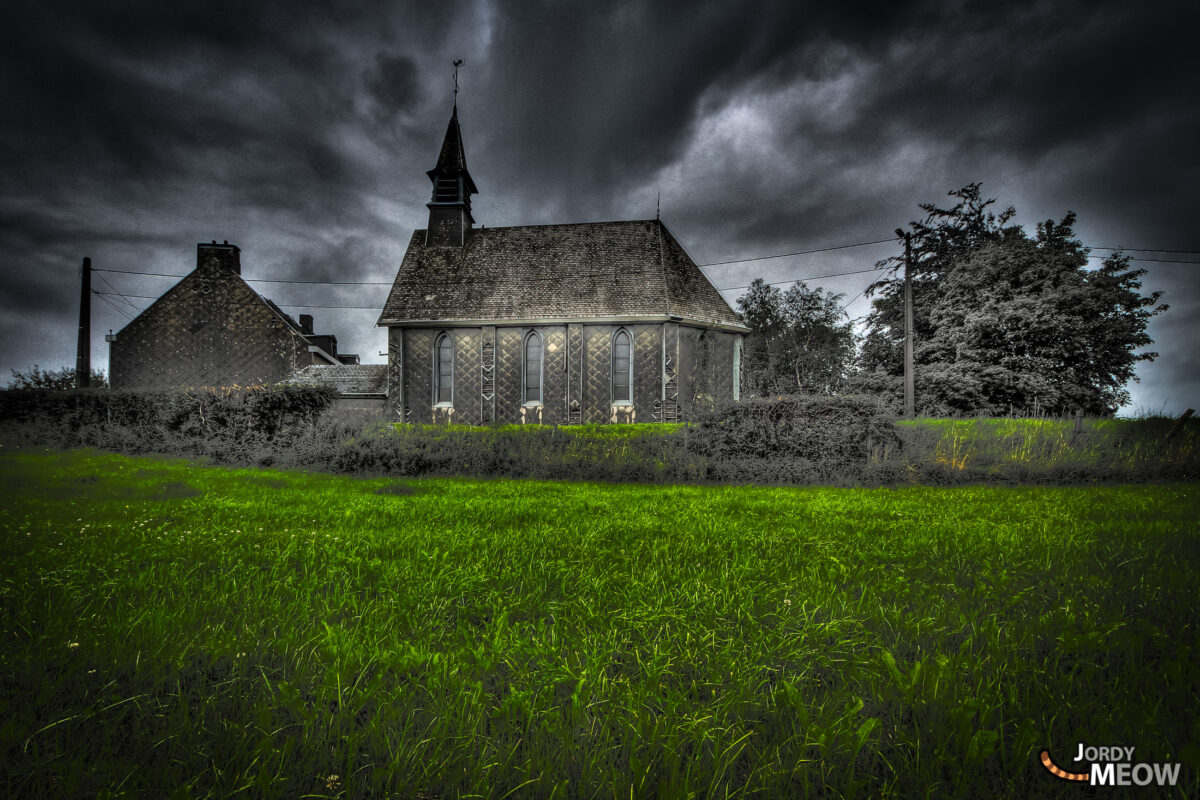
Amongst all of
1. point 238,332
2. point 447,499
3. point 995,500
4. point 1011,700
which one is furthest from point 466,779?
point 238,332

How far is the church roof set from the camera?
21.5 meters

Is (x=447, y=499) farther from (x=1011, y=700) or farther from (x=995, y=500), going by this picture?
(x=995, y=500)

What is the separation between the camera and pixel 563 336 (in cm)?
2153

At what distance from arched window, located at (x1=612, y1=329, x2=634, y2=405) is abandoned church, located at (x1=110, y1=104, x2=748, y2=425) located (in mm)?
46

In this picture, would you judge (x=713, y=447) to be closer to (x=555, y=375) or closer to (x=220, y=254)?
(x=555, y=375)

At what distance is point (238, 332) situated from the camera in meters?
25.3

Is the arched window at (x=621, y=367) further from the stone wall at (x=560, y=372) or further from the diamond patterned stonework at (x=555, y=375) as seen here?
the diamond patterned stonework at (x=555, y=375)

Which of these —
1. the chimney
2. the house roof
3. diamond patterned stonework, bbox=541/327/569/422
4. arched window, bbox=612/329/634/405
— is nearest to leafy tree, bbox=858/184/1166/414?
arched window, bbox=612/329/634/405

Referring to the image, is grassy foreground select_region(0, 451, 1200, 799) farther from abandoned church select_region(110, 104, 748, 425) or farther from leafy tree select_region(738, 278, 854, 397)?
leafy tree select_region(738, 278, 854, 397)

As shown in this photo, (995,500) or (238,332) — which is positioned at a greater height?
(238,332)

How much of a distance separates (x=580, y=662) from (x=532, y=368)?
805 inches

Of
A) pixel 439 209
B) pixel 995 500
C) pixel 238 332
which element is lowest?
pixel 995 500

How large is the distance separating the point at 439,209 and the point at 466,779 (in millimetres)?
26646

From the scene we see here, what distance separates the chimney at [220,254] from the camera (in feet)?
84.0
